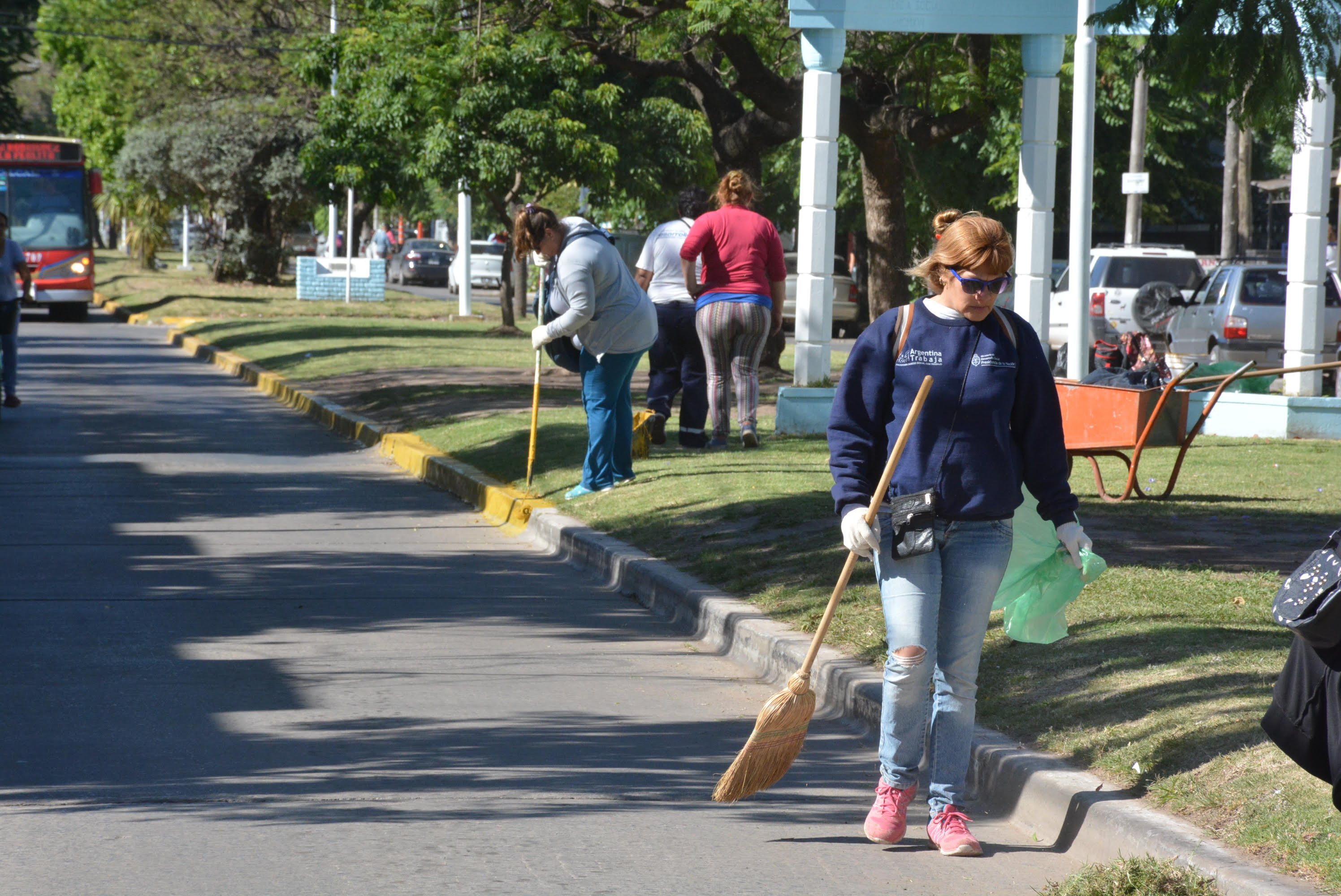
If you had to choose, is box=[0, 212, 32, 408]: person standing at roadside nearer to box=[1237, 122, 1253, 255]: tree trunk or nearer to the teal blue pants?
the teal blue pants

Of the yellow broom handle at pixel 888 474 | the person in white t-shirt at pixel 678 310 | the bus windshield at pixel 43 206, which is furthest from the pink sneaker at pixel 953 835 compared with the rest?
the bus windshield at pixel 43 206

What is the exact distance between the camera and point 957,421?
4.44 metres

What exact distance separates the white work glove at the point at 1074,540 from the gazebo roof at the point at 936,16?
858 centimetres

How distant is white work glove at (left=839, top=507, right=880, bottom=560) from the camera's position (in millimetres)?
4379

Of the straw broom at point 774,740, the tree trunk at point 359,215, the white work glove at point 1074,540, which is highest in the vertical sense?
the tree trunk at point 359,215

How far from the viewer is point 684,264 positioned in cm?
1117

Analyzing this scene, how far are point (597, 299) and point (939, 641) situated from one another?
5.69m

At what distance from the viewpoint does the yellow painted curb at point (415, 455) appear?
10.6 metres

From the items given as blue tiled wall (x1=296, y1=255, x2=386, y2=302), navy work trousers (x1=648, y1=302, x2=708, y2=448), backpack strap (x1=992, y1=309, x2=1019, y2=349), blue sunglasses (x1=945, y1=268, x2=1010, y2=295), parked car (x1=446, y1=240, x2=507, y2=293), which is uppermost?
parked car (x1=446, y1=240, x2=507, y2=293)

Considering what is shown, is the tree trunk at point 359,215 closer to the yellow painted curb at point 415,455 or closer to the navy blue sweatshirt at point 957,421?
the yellow painted curb at point 415,455

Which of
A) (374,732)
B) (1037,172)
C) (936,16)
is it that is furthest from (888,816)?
(1037,172)

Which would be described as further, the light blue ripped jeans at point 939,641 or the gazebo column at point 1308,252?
the gazebo column at point 1308,252

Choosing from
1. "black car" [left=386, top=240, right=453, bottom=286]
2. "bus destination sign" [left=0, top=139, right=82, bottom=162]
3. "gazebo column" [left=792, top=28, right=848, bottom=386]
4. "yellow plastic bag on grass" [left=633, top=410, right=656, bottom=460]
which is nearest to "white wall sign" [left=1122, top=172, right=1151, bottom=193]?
"gazebo column" [left=792, top=28, right=848, bottom=386]

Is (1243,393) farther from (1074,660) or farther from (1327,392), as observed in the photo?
(1074,660)
